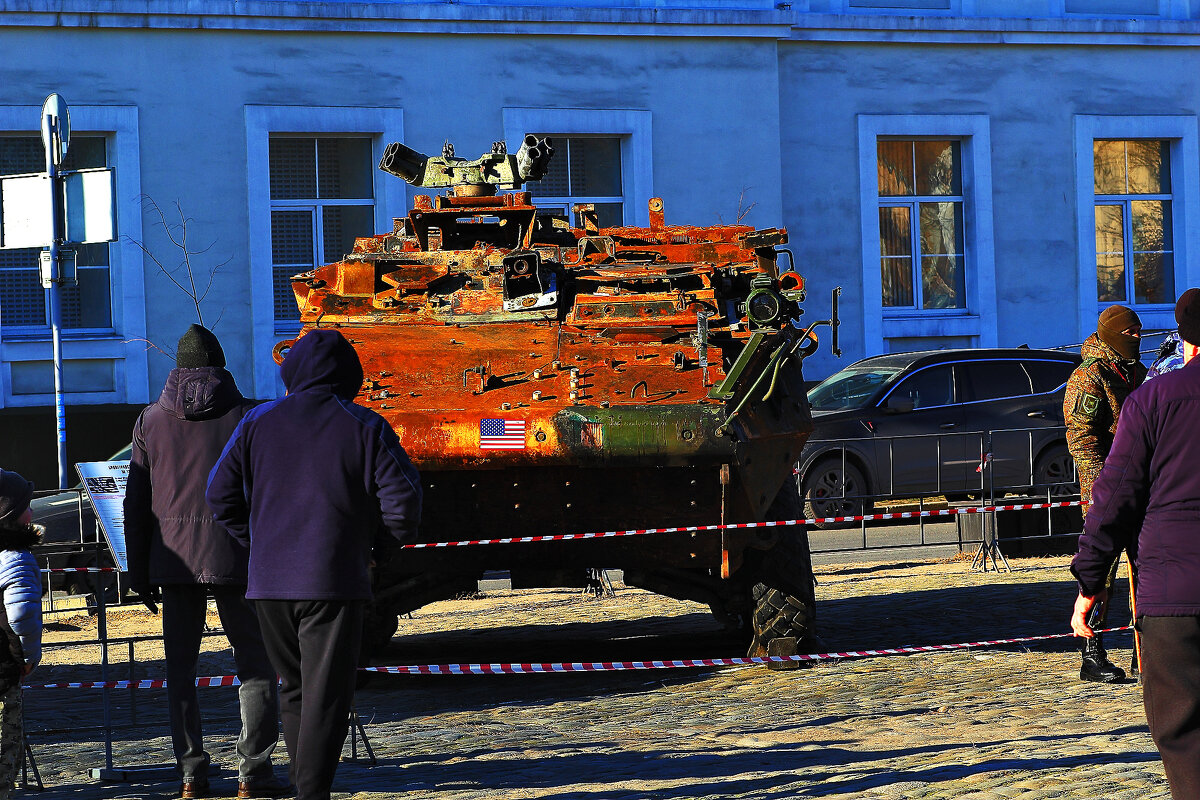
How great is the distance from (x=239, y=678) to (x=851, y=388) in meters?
10.8

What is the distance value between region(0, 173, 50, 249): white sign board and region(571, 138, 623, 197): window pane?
8.91 meters

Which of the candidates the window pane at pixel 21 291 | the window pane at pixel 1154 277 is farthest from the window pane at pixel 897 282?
the window pane at pixel 21 291

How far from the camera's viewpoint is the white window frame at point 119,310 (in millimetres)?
18203

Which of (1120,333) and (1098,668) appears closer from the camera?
(1098,668)

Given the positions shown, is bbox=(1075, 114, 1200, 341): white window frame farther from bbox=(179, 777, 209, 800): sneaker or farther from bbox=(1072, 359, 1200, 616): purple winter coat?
bbox=(1072, 359, 1200, 616): purple winter coat

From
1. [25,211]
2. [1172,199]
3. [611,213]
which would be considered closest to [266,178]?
[611,213]

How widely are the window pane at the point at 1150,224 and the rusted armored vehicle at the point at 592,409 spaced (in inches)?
550

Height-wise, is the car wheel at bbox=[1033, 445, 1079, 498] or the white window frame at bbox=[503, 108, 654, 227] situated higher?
the white window frame at bbox=[503, 108, 654, 227]

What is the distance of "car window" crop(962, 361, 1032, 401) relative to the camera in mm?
16422

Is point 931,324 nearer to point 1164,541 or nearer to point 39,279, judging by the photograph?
point 39,279

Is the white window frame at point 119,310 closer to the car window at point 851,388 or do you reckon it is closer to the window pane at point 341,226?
the window pane at point 341,226

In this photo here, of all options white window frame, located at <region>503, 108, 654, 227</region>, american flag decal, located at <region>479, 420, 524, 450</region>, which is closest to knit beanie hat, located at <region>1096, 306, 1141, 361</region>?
american flag decal, located at <region>479, 420, 524, 450</region>

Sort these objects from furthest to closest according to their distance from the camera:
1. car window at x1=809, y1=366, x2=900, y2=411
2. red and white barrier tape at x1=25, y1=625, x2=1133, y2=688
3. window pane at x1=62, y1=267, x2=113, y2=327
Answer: window pane at x1=62, y1=267, x2=113, y2=327, car window at x1=809, y1=366, x2=900, y2=411, red and white barrier tape at x1=25, y1=625, x2=1133, y2=688

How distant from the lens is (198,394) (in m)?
6.51
